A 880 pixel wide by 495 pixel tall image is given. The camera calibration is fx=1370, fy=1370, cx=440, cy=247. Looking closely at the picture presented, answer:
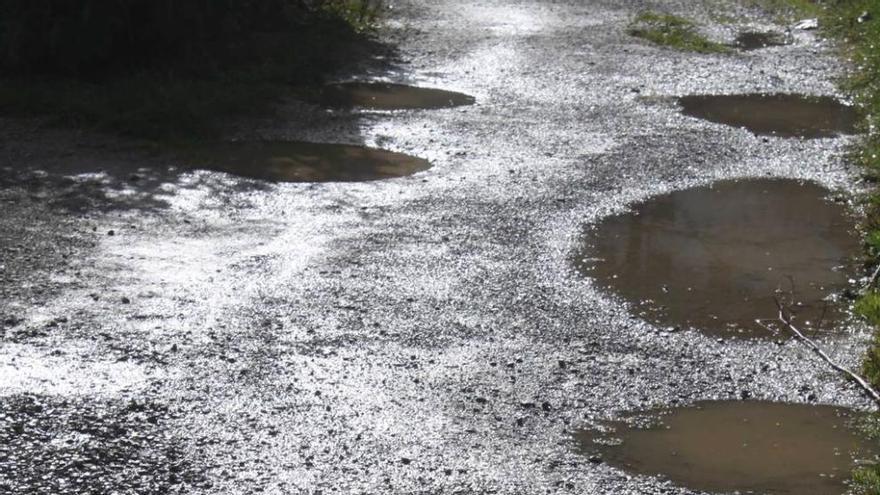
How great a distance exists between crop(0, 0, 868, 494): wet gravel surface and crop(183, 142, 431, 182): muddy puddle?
Result: 218 millimetres

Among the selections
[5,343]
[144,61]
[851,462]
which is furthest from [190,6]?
[851,462]

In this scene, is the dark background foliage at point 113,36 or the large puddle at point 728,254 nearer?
the large puddle at point 728,254

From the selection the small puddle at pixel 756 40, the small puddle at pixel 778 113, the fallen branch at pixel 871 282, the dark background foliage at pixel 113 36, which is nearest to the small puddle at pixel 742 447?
the fallen branch at pixel 871 282

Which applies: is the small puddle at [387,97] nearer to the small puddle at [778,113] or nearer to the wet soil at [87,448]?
the small puddle at [778,113]

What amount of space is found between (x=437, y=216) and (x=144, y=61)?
4.91 m

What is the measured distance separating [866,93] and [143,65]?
681 cm

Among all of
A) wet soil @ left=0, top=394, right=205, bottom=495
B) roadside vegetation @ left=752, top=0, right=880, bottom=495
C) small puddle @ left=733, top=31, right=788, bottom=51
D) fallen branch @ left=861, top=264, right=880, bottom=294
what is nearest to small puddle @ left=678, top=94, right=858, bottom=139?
roadside vegetation @ left=752, top=0, right=880, bottom=495

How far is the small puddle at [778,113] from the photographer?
11.8m

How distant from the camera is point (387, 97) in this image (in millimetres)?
12766

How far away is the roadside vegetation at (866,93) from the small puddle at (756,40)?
0.61 metres

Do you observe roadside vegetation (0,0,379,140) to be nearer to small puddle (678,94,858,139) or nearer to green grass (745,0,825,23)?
small puddle (678,94,858,139)

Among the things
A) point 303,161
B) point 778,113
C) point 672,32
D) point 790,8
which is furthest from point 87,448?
point 790,8

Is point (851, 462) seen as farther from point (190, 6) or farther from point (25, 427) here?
point (190, 6)

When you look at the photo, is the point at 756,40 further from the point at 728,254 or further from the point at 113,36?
the point at 728,254
